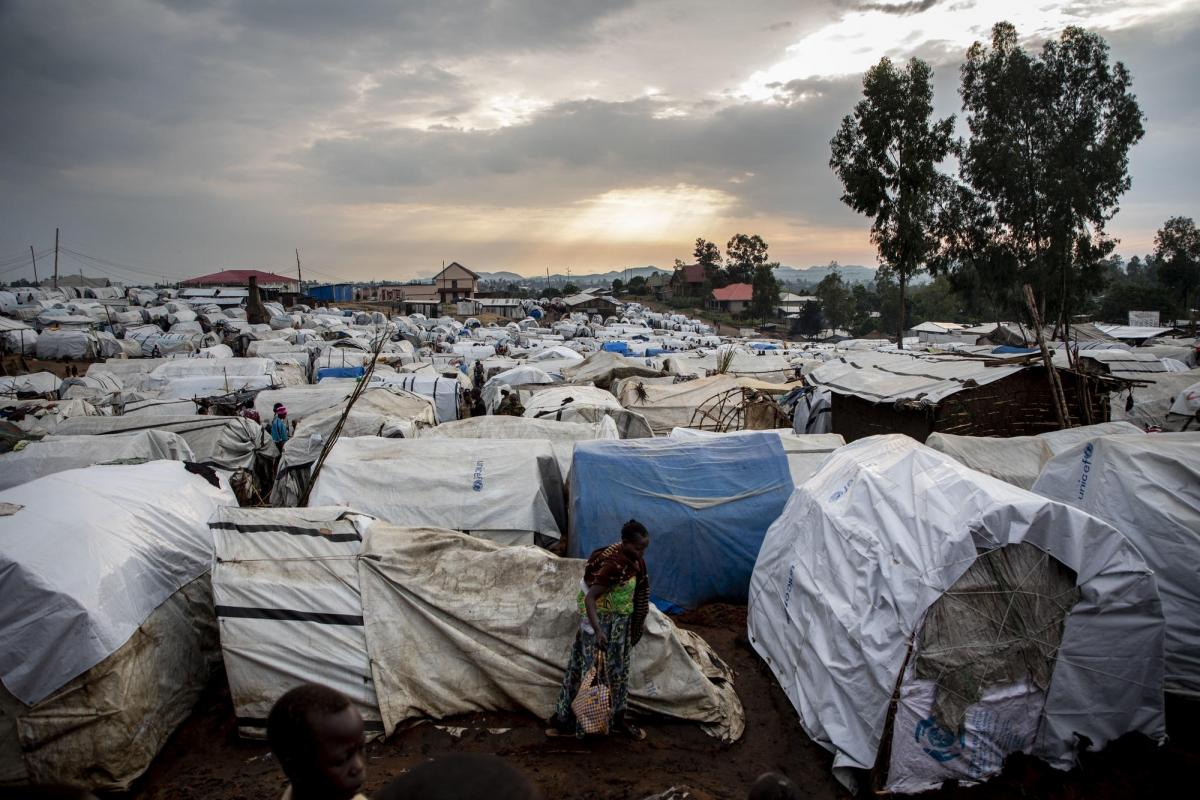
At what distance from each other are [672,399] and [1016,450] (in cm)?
767

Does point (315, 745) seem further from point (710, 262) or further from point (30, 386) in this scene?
point (710, 262)

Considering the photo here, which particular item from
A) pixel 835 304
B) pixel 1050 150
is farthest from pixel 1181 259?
pixel 1050 150

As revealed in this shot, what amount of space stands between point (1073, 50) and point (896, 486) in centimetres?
3046

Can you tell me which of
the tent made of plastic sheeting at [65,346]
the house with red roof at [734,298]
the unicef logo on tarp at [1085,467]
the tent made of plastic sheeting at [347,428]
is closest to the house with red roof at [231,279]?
the tent made of plastic sheeting at [65,346]

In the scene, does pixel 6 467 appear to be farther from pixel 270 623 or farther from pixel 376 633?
pixel 376 633

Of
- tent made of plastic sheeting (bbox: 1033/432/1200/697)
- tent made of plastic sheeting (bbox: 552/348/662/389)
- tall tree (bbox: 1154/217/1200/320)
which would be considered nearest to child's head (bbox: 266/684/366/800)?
tent made of plastic sheeting (bbox: 1033/432/1200/697)

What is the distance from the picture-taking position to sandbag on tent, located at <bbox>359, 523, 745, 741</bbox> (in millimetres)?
5016

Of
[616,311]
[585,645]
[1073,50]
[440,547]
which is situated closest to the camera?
[585,645]

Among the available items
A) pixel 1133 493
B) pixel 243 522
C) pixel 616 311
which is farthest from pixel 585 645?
pixel 616 311

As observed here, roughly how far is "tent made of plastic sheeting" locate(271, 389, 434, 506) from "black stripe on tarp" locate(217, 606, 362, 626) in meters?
3.53

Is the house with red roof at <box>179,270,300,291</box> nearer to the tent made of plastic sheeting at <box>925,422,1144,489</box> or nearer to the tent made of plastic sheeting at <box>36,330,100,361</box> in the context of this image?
the tent made of plastic sheeting at <box>36,330,100,361</box>

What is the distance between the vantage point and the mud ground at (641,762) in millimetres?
4340

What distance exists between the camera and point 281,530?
5223 mm

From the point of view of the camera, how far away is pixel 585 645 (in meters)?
4.74
